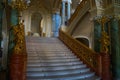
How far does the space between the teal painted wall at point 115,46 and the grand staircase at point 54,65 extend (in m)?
1.00

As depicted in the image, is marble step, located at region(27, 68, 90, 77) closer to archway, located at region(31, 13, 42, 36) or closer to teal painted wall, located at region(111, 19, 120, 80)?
teal painted wall, located at region(111, 19, 120, 80)

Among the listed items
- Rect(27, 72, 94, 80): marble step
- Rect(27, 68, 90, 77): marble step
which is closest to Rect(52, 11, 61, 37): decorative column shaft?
Rect(27, 68, 90, 77): marble step

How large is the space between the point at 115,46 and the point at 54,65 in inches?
113

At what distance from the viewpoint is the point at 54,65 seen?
7.84 m

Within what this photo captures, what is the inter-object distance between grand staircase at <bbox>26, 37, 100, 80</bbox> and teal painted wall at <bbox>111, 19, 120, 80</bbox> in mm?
997

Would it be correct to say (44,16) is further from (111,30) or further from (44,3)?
(111,30)

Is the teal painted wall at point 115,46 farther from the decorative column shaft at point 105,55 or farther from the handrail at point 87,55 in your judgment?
the handrail at point 87,55

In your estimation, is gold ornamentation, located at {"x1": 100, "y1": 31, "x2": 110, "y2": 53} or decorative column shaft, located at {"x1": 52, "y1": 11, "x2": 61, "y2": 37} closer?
gold ornamentation, located at {"x1": 100, "y1": 31, "x2": 110, "y2": 53}

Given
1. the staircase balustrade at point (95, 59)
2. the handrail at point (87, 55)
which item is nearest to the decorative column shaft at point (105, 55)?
the staircase balustrade at point (95, 59)

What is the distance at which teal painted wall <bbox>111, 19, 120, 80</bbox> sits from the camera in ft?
25.6

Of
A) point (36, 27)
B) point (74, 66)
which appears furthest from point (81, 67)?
point (36, 27)

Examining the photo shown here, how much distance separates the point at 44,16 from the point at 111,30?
1113cm

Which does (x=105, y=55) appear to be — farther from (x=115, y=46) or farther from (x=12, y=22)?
(x=12, y=22)

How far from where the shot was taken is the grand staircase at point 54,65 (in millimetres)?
6925
